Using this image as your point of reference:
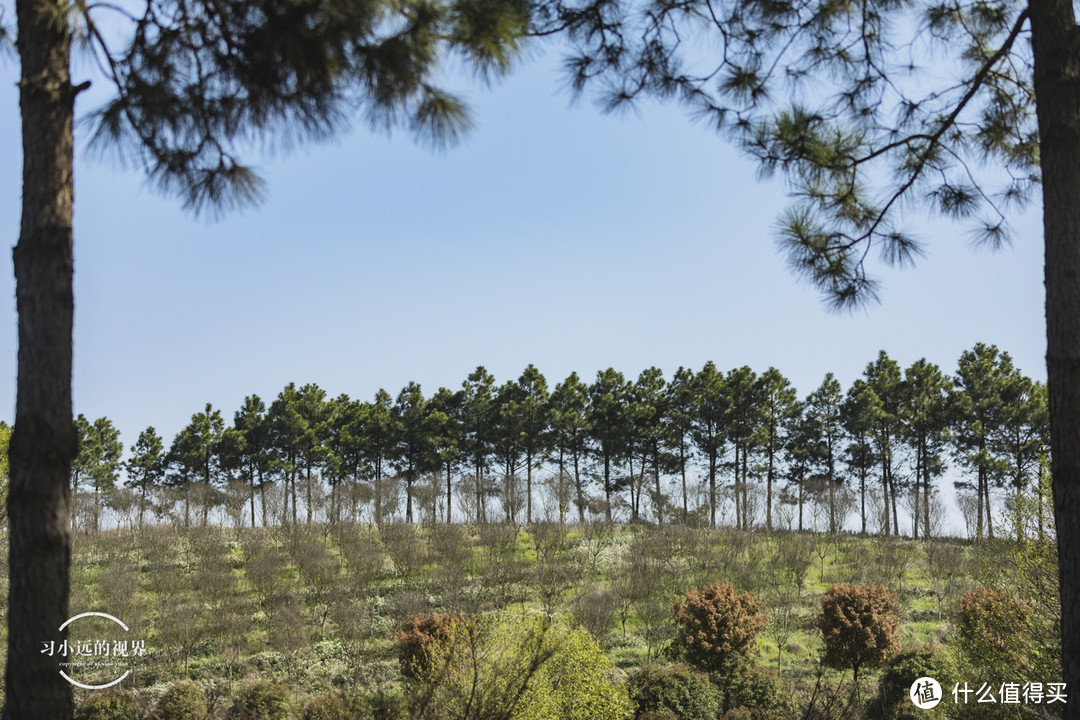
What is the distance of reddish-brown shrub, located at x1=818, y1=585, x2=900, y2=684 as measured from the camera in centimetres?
1888

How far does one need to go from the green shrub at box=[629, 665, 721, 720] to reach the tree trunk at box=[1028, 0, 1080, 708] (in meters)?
11.0

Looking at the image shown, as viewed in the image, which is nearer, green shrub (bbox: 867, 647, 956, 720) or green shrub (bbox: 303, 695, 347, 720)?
green shrub (bbox: 303, 695, 347, 720)

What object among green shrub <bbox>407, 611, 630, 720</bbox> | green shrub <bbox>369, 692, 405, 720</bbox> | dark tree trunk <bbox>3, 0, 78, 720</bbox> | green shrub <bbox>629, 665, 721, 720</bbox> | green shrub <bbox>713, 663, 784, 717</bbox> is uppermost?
dark tree trunk <bbox>3, 0, 78, 720</bbox>

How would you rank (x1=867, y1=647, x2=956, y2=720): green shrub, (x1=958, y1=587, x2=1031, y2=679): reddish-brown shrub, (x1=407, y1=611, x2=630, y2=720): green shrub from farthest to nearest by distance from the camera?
(x1=867, y1=647, x2=956, y2=720): green shrub → (x1=958, y1=587, x2=1031, y2=679): reddish-brown shrub → (x1=407, y1=611, x2=630, y2=720): green shrub

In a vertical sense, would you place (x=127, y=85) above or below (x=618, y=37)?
below

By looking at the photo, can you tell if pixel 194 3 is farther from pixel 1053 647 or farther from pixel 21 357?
pixel 1053 647

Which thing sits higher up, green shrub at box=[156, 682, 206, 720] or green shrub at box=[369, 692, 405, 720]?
green shrub at box=[156, 682, 206, 720]

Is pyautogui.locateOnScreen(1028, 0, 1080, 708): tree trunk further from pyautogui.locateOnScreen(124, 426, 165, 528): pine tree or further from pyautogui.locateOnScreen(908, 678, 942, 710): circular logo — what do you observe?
pyautogui.locateOnScreen(124, 426, 165, 528): pine tree

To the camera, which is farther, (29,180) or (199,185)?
(199,185)

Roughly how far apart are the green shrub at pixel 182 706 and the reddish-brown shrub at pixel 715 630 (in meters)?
10.8

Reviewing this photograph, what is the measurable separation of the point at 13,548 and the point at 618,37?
5468mm

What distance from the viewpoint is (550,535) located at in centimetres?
3312

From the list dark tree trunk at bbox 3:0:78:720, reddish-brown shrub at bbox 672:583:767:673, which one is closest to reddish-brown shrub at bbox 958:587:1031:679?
reddish-brown shrub at bbox 672:583:767:673

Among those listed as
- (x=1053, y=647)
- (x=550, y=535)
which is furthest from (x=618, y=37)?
(x=550, y=535)
